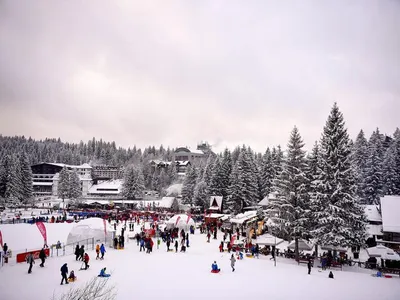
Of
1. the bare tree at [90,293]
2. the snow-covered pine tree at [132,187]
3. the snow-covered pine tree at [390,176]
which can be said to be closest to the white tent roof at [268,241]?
the bare tree at [90,293]

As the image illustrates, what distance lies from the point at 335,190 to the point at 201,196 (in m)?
40.1

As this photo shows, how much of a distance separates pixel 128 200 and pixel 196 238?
145 feet

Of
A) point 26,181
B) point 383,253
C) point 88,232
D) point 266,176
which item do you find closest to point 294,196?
point 383,253

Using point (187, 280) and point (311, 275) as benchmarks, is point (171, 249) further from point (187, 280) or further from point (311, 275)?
point (311, 275)

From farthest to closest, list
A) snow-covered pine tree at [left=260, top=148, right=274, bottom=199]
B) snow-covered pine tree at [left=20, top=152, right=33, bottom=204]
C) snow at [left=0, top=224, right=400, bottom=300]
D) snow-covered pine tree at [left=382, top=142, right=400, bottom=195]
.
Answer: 1. snow-covered pine tree at [left=20, top=152, right=33, bottom=204]
2. snow-covered pine tree at [left=260, top=148, right=274, bottom=199]
3. snow-covered pine tree at [left=382, top=142, right=400, bottom=195]
4. snow at [left=0, top=224, right=400, bottom=300]

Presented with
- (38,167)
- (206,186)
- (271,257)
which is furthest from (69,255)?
(38,167)

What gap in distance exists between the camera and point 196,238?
30.8m

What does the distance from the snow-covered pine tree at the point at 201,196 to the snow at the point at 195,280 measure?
38.0 metres

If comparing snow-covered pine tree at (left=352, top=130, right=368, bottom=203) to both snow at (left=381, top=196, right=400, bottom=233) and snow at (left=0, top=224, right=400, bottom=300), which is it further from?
snow at (left=0, top=224, right=400, bottom=300)

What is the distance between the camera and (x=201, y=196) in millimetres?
61344

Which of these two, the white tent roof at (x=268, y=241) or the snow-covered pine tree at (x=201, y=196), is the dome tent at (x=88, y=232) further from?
the snow-covered pine tree at (x=201, y=196)

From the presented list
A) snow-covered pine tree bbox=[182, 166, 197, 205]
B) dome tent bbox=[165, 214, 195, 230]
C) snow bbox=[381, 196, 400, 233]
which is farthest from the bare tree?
snow-covered pine tree bbox=[182, 166, 197, 205]

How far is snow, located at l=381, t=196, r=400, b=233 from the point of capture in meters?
29.3

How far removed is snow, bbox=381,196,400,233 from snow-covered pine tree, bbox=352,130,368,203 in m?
11.7
